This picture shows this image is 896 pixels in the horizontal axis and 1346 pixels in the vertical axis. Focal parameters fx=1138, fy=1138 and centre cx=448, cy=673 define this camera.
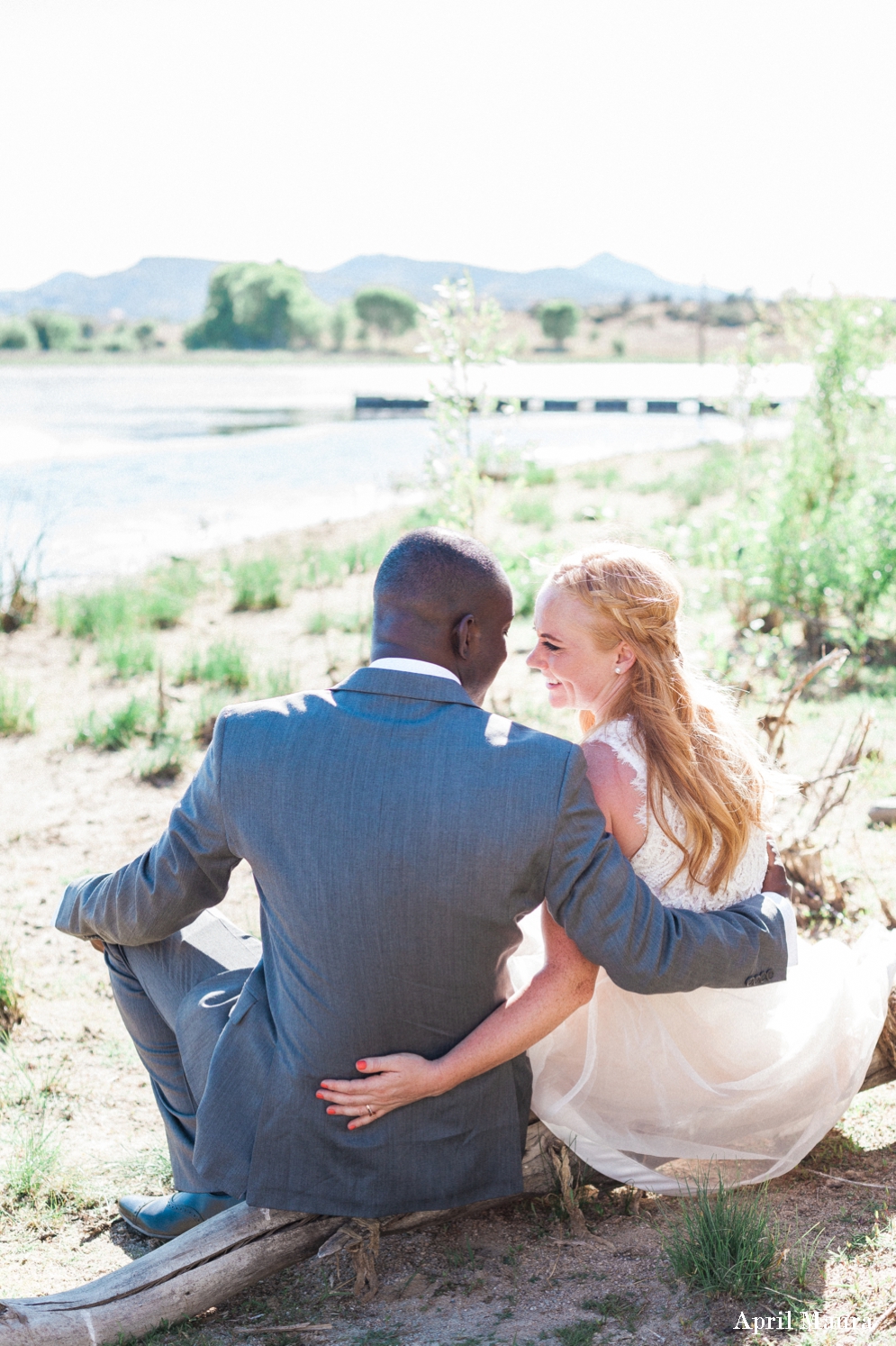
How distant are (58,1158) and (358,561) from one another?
350 inches

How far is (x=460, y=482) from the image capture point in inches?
247

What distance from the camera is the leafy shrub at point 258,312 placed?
10969cm

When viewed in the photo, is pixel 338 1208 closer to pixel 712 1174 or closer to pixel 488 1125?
pixel 488 1125

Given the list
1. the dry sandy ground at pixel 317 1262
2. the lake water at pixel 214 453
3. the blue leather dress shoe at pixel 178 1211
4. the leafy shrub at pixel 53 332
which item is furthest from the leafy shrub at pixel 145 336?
the blue leather dress shoe at pixel 178 1211

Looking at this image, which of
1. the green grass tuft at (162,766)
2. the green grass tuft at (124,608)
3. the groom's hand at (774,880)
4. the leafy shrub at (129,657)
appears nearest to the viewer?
the groom's hand at (774,880)

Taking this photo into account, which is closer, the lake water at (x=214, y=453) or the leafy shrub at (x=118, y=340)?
the lake water at (x=214, y=453)

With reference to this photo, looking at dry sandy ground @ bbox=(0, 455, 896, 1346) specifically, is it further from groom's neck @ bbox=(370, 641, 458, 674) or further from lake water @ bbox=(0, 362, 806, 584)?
lake water @ bbox=(0, 362, 806, 584)

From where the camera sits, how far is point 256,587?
9.95 metres

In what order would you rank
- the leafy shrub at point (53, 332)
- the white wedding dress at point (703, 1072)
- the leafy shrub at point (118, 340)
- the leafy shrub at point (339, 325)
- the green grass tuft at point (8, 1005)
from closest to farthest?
the white wedding dress at point (703, 1072)
the green grass tuft at point (8, 1005)
the leafy shrub at point (53, 332)
the leafy shrub at point (118, 340)
the leafy shrub at point (339, 325)

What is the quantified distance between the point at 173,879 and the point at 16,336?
104m

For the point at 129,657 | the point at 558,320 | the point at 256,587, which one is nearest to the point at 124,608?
the point at 256,587

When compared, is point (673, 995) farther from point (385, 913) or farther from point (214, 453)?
point (214, 453)

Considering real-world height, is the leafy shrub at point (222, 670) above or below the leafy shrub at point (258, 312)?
below

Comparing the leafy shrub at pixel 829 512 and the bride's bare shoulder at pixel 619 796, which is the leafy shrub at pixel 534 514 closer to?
the leafy shrub at pixel 829 512
